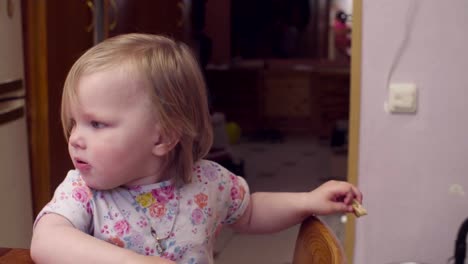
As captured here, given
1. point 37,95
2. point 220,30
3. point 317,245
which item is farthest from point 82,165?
point 220,30

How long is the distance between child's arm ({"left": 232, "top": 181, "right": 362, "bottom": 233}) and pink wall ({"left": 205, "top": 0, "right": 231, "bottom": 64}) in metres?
5.91

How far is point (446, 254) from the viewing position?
96.8 inches

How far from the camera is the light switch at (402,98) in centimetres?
238

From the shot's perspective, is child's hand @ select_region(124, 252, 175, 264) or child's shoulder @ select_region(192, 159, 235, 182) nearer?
child's hand @ select_region(124, 252, 175, 264)

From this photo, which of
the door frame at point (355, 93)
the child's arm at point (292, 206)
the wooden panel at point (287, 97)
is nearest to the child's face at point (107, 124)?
the child's arm at point (292, 206)

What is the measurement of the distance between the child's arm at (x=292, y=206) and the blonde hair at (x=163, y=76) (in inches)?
6.7

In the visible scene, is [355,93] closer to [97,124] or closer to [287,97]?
[97,124]

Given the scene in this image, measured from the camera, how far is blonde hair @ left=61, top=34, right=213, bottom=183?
2.88 feet

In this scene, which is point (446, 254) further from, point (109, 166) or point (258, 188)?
point (258, 188)

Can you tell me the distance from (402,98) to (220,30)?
4.79m

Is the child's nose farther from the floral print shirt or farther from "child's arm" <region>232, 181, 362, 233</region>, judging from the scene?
"child's arm" <region>232, 181, 362, 233</region>

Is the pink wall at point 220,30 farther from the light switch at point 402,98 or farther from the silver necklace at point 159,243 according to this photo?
the silver necklace at point 159,243

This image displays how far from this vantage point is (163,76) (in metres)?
0.88

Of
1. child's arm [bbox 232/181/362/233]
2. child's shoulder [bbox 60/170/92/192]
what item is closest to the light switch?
child's arm [bbox 232/181/362/233]
